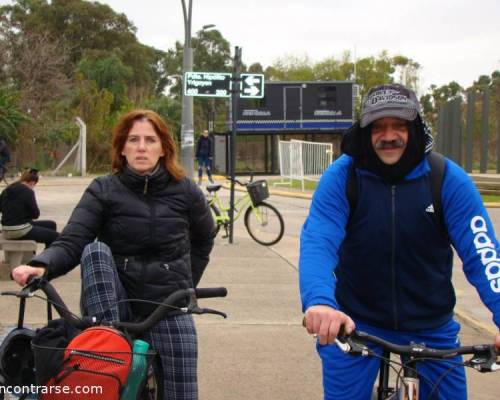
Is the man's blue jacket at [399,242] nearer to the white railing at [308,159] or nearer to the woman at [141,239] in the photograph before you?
the woman at [141,239]

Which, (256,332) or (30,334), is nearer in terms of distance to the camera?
(30,334)

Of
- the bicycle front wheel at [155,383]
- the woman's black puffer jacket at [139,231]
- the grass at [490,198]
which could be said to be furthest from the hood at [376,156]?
the grass at [490,198]

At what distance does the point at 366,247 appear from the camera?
9.31 feet

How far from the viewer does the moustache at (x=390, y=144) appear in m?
2.83

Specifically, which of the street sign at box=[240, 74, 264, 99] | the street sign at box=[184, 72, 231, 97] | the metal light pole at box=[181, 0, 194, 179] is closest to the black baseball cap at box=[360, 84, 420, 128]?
the street sign at box=[240, 74, 264, 99]

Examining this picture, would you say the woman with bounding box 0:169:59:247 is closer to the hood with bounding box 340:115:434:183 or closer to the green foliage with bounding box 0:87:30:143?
the hood with bounding box 340:115:434:183

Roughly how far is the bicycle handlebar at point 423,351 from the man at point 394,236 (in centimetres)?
34

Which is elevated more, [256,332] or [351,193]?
[351,193]

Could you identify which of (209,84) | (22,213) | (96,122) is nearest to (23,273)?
(22,213)

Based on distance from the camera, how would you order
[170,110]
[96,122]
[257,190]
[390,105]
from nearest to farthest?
[390,105]
[257,190]
[96,122]
[170,110]

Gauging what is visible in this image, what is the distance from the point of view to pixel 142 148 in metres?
3.59

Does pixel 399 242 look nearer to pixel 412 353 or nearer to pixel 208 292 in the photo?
pixel 412 353

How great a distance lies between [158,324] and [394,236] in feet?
3.88

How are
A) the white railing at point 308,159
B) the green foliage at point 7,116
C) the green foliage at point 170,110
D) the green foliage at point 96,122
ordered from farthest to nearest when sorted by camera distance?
the green foliage at point 170,110 → the green foliage at point 96,122 → the white railing at point 308,159 → the green foliage at point 7,116
